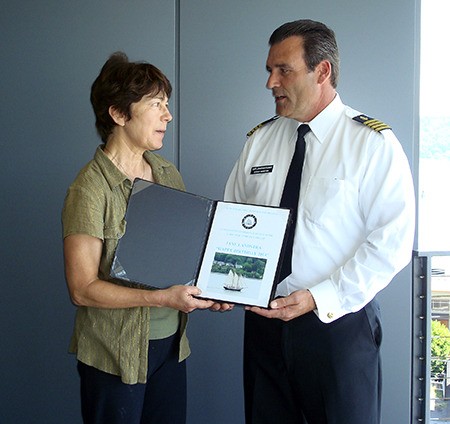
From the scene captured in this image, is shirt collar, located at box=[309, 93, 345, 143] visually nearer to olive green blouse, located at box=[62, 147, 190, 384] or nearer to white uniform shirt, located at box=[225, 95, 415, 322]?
white uniform shirt, located at box=[225, 95, 415, 322]

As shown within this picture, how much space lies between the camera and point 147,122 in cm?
174

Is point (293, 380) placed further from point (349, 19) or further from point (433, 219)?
point (349, 19)

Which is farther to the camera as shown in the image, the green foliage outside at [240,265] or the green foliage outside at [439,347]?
the green foliage outside at [439,347]

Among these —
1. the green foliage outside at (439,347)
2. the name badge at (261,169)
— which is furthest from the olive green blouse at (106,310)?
the green foliage outside at (439,347)

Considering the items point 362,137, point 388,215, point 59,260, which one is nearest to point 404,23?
point 362,137

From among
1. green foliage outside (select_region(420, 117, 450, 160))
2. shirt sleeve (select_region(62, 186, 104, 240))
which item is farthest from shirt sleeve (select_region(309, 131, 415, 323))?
green foliage outside (select_region(420, 117, 450, 160))

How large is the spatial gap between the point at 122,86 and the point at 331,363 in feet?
3.20

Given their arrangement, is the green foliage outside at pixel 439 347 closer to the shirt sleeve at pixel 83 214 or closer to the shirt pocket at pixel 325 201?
the shirt pocket at pixel 325 201

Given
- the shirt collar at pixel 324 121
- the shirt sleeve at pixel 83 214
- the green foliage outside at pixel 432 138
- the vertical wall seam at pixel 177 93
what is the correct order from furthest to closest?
the green foliage outside at pixel 432 138
the vertical wall seam at pixel 177 93
the shirt collar at pixel 324 121
the shirt sleeve at pixel 83 214

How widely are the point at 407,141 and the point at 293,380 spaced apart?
4.03 feet

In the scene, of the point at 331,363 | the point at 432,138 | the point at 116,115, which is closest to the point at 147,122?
the point at 116,115

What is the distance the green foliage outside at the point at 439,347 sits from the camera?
265 centimetres

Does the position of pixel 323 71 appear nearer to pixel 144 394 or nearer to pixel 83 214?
pixel 83 214

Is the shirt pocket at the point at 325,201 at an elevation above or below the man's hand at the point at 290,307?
above
